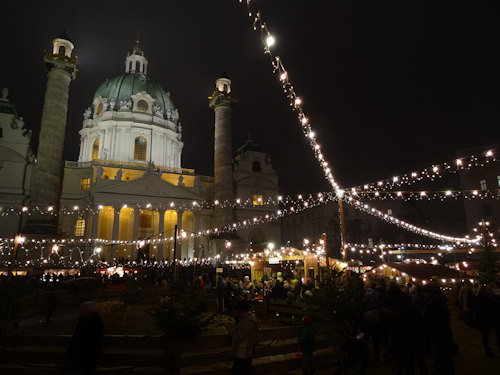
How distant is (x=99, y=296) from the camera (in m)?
19.1

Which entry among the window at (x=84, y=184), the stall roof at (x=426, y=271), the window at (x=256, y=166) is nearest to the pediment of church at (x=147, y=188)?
the window at (x=84, y=184)

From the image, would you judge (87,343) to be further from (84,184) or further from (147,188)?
(84,184)

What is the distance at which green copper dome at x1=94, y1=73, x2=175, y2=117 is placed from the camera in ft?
182

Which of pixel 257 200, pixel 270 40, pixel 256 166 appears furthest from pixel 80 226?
pixel 270 40

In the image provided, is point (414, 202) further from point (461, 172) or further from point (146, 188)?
point (146, 188)

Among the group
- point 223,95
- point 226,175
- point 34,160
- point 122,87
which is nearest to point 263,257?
point 226,175

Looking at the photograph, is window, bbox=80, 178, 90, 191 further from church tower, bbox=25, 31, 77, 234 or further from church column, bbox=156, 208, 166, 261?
church column, bbox=156, 208, 166, 261

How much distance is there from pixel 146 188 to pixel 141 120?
16.0m

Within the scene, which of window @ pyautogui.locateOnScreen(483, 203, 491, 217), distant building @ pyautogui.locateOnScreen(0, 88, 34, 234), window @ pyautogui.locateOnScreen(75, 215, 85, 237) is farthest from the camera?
window @ pyautogui.locateOnScreen(483, 203, 491, 217)

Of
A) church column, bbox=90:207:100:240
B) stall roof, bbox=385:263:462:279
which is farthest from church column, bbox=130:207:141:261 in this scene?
stall roof, bbox=385:263:462:279

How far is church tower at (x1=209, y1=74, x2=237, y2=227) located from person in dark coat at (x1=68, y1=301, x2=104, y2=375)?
1431 inches

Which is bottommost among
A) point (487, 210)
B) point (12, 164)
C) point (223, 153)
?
point (487, 210)

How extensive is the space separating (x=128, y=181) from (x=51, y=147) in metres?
8.73

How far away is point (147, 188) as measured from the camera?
41.9 meters
